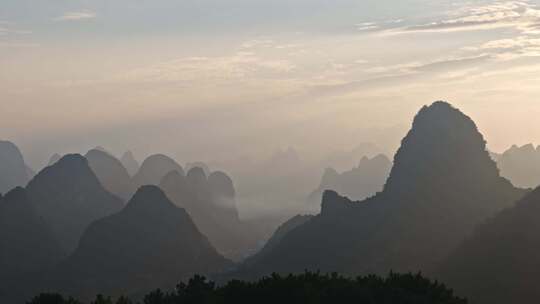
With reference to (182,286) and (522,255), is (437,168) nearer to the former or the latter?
(522,255)

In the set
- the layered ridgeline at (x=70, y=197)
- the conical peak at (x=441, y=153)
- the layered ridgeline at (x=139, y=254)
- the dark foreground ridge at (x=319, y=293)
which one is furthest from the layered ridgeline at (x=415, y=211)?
the layered ridgeline at (x=70, y=197)

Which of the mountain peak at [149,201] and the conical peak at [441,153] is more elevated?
the conical peak at [441,153]

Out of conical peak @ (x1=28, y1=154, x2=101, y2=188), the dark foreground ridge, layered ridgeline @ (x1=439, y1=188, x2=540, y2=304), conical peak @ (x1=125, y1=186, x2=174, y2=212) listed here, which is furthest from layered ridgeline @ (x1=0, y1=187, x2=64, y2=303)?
the dark foreground ridge

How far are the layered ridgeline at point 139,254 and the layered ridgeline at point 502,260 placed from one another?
60696mm

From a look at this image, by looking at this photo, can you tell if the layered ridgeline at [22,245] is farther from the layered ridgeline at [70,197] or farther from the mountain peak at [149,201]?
the mountain peak at [149,201]

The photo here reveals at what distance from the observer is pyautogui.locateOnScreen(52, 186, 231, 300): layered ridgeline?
128 meters

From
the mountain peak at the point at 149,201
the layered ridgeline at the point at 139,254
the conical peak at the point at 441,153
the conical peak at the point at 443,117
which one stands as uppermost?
the conical peak at the point at 443,117

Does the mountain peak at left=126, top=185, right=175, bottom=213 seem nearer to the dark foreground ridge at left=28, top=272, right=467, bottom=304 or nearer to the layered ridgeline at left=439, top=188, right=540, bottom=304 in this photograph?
the layered ridgeline at left=439, top=188, right=540, bottom=304

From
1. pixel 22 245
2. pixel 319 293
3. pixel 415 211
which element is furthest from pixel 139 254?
pixel 319 293

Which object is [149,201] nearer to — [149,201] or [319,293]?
[149,201]

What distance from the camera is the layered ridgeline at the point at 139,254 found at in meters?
128

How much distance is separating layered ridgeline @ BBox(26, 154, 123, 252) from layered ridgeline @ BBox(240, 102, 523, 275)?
78.3 metres

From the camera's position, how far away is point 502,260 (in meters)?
89.1

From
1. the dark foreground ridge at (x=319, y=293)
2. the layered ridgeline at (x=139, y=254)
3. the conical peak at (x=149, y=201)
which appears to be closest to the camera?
the dark foreground ridge at (x=319, y=293)
